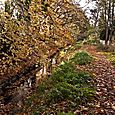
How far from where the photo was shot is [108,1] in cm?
2870

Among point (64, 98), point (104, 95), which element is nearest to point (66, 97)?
point (64, 98)

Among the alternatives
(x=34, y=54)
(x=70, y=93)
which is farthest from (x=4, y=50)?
(x=70, y=93)

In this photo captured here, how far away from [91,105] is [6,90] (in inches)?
168

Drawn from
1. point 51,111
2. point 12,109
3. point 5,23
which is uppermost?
point 5,23

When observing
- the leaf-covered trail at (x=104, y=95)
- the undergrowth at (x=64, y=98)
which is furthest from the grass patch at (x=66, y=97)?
the leaf-covered trail at (x=104, y=95)

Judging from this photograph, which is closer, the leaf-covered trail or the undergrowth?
the leaf-covered trail

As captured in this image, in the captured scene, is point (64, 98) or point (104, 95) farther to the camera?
point (104, 95)

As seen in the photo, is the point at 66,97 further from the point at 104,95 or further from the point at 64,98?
the point at 104,95

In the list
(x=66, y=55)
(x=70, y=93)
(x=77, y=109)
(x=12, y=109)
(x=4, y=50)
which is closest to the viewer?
(x=77, y=109)

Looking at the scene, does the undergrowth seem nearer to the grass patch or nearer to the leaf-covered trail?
the grass patch

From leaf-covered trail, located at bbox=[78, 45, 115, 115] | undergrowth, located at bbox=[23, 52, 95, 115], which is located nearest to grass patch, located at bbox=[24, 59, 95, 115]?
undergrowth, located at bbox=[23, 52, 95, 115]

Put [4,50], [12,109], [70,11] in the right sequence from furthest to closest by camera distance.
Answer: [70,11], [4,50], [12,109]

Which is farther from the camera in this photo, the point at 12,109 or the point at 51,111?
the point at 12,109

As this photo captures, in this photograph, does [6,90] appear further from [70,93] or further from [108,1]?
[108,1]
